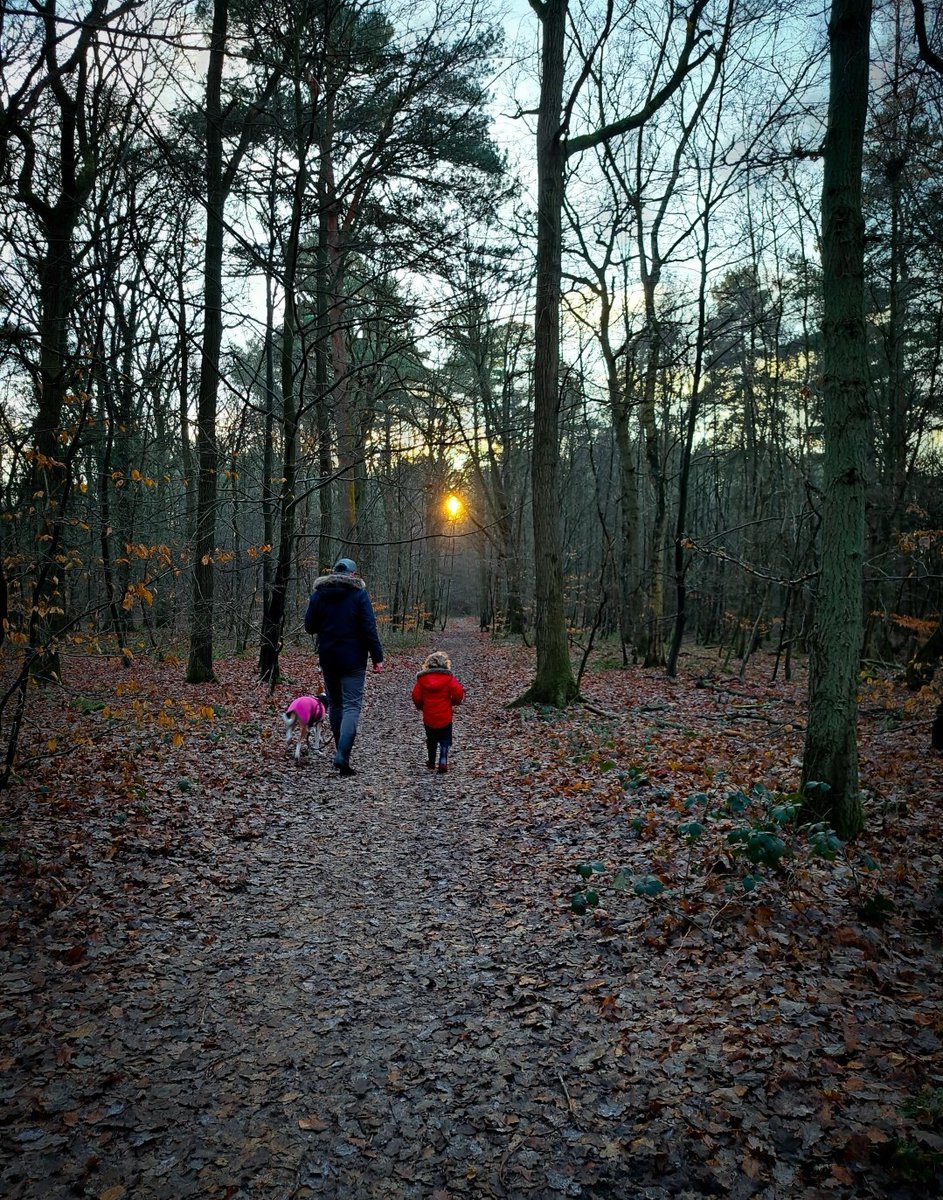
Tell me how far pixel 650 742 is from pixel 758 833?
4.68 metres

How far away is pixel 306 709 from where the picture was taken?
8570 mm

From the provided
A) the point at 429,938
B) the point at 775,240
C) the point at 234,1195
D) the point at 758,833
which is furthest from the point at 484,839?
the point at 775,240

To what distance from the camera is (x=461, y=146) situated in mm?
12008

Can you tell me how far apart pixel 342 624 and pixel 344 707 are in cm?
103

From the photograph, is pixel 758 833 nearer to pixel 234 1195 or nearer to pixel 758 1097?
pixel 758 1097

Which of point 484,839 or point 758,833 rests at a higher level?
point 758,833

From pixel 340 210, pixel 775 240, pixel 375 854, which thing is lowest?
pixel 375 854

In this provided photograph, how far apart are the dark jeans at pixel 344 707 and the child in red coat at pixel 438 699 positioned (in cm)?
74

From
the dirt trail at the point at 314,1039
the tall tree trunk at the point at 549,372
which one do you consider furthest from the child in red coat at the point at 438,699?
the tall tree trunk at the point at 549,372

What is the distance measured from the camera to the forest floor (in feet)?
8.39

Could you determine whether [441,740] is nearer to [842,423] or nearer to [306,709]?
[306,709]

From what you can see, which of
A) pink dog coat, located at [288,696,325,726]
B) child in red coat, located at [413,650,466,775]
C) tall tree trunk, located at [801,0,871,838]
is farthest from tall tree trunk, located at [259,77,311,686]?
tall tree trunk, located at [801,0,871,838]

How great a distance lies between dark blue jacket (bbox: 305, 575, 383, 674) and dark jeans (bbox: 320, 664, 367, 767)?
0.35 feet

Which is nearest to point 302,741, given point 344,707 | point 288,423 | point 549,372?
point 344,707
